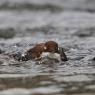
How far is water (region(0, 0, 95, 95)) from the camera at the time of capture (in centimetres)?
425

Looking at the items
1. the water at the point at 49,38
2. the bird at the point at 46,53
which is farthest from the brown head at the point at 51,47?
the water at the point at 49,38

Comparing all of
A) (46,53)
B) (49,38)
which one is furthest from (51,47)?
(49,38)

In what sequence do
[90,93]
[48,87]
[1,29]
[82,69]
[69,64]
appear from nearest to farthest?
[90,93] < [48,87] < [82,69] < [69,64] < [1,29]

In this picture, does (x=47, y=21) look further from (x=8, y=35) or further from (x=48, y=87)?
(x=48, y=87)

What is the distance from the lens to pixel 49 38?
10.8 m

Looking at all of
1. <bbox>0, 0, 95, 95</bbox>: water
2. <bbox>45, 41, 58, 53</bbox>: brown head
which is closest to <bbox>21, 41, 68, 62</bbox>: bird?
<bbox>45, 41, 58, 53</bbox>: brown head

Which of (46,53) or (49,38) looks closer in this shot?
(46,53)

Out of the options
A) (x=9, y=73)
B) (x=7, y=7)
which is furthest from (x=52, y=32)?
(x=9, y=73)

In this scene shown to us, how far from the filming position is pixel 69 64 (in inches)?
238

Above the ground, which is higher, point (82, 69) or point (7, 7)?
point (7, 7)

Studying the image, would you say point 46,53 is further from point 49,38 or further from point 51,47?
point 49,38

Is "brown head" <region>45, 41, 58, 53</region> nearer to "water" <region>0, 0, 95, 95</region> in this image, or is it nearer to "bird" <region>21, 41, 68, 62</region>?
"bird" <region>21, 41, 68, 62</region>

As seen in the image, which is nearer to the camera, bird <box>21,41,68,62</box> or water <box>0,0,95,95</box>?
water <box>0,0,95,95</box>

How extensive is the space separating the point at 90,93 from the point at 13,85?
0.88m
